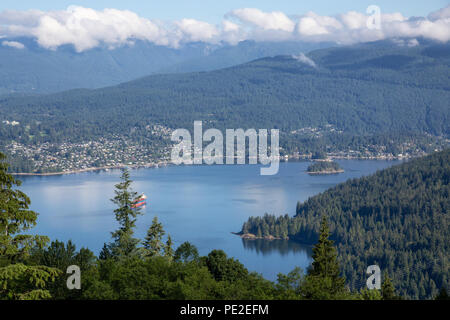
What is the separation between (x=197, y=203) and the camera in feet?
247

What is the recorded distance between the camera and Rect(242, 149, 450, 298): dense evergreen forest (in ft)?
149

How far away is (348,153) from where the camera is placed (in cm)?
14525

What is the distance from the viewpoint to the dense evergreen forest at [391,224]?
45.3 metres

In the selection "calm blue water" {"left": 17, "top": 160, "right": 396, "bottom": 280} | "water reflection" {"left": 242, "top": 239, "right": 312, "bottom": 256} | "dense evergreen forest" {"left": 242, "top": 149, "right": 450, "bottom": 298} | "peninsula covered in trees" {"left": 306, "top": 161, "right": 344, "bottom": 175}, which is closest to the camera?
"dense evergreen forest" {"left": 242, "top": 149, "right": 450, "bottom": 298}

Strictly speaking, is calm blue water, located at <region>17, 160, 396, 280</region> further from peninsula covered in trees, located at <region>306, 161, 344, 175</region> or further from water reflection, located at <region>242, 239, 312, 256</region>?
peninsula covered in trees, located at <region>306, 161, 344, 175</region>

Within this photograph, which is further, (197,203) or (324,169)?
(324,169)

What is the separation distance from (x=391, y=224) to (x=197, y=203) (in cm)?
2398

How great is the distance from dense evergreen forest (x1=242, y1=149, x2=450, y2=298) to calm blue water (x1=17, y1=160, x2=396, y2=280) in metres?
3.25

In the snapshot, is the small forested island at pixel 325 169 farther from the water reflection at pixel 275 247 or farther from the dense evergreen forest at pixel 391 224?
the water reflection at pixel 275 247

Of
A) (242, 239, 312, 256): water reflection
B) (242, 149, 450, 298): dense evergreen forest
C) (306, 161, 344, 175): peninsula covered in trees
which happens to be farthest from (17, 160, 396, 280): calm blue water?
(242, 149, 450, 298): dense evergreen forest

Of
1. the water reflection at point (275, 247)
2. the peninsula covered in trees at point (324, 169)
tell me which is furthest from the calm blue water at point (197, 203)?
the peninsula covered in trees at point (324, 169)

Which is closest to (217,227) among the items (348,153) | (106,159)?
(106,159)

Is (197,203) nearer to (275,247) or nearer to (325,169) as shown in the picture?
(275,247)

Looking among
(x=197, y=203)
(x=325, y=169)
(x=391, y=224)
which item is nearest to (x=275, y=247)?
(x=391, y=224)
